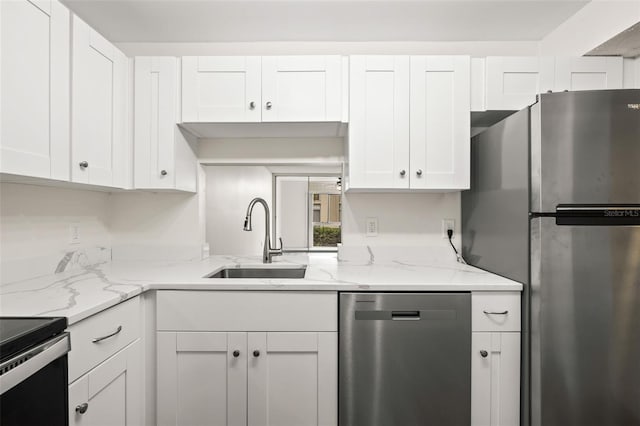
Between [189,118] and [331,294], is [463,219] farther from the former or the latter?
[189,118]

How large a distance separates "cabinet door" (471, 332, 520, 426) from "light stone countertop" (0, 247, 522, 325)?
26 cm

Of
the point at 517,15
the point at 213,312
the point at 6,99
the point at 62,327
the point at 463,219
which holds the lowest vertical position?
the point at 213,312

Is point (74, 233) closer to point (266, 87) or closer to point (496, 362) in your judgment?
point (266, 87)

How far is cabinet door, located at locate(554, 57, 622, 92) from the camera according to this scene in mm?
1852

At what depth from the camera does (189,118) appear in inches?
74.6

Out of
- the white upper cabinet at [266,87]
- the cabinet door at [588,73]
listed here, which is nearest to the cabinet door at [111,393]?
the white upper cabinet at [266,87]

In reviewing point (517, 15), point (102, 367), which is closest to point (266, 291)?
point (102, 367)

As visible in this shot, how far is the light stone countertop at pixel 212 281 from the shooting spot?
48.0 inches

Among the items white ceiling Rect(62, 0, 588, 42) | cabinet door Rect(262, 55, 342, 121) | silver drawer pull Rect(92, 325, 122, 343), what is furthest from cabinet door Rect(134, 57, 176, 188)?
silver drawer pull Rect(92, 325, 122, 343)

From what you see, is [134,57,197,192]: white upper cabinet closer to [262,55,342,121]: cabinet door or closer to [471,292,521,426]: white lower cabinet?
[262,55,342,121]: cabinet door

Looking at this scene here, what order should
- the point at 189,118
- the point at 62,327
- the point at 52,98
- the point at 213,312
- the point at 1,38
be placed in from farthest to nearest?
the point at 189,118 < the point at 213,312 < the point at 52,98 < the point at 1,38 < the point at 62,327

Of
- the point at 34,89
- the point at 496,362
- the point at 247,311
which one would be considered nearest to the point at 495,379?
the point at 496,362

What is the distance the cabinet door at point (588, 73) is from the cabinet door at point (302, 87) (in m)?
1.30

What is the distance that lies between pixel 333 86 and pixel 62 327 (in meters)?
1.65
